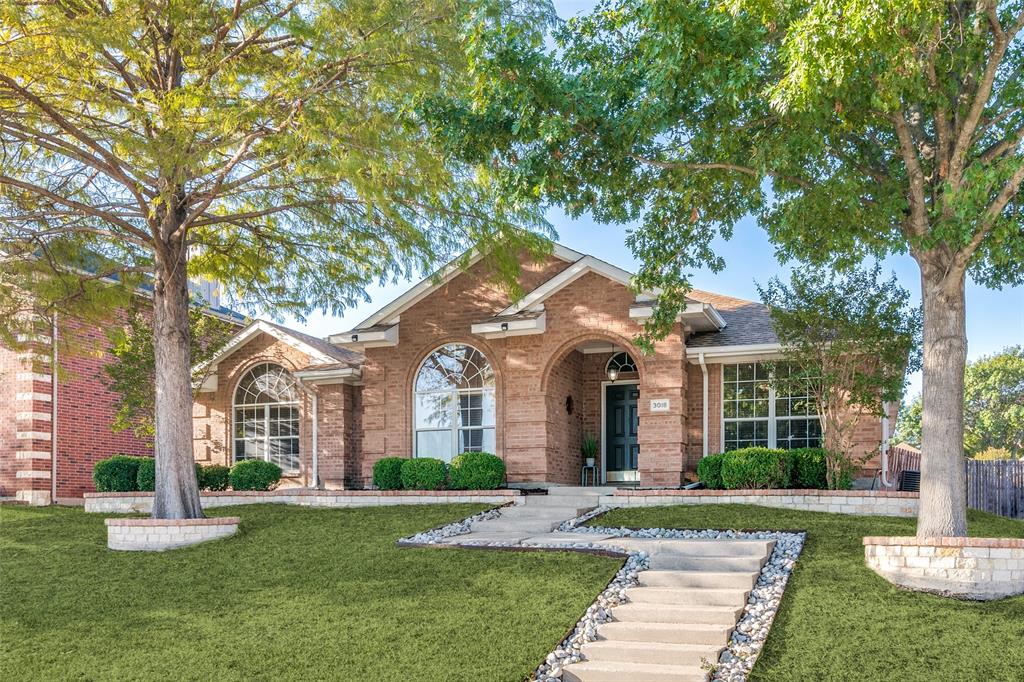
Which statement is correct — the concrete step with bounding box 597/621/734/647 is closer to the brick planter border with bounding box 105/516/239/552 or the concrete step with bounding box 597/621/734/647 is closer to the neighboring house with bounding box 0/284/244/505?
the brick planter border with bounding box 105/516/239/552

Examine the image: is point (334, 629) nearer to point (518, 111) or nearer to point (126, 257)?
point (518, 111)

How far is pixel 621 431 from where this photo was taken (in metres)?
20.5

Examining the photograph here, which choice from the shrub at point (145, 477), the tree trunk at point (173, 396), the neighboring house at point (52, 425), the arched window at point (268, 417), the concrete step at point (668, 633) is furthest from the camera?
the arched window at point (268, 417)

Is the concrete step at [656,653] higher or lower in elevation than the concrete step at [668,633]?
lower

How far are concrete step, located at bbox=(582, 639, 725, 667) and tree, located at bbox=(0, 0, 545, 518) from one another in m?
5.78

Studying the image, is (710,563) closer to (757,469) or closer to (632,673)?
(632,673)

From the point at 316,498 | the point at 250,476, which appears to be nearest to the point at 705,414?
the point at 316,498

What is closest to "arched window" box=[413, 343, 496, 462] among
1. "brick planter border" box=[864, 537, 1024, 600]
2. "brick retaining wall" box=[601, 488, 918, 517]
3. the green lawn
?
"brick retaining wall" box=[601, 488, 918, 517]

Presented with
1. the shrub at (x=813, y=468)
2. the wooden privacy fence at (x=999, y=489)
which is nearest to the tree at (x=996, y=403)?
the wooden privacy fence at (x=999, y=489)

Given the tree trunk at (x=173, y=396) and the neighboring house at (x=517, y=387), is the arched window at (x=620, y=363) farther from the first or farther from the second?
the tree trunk at (x=173, y=396)

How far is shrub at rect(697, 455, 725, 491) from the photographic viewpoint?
16812 mm

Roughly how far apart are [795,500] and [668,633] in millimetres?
6493

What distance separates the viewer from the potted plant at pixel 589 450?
20188mm

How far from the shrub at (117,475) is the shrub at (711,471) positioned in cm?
1205
